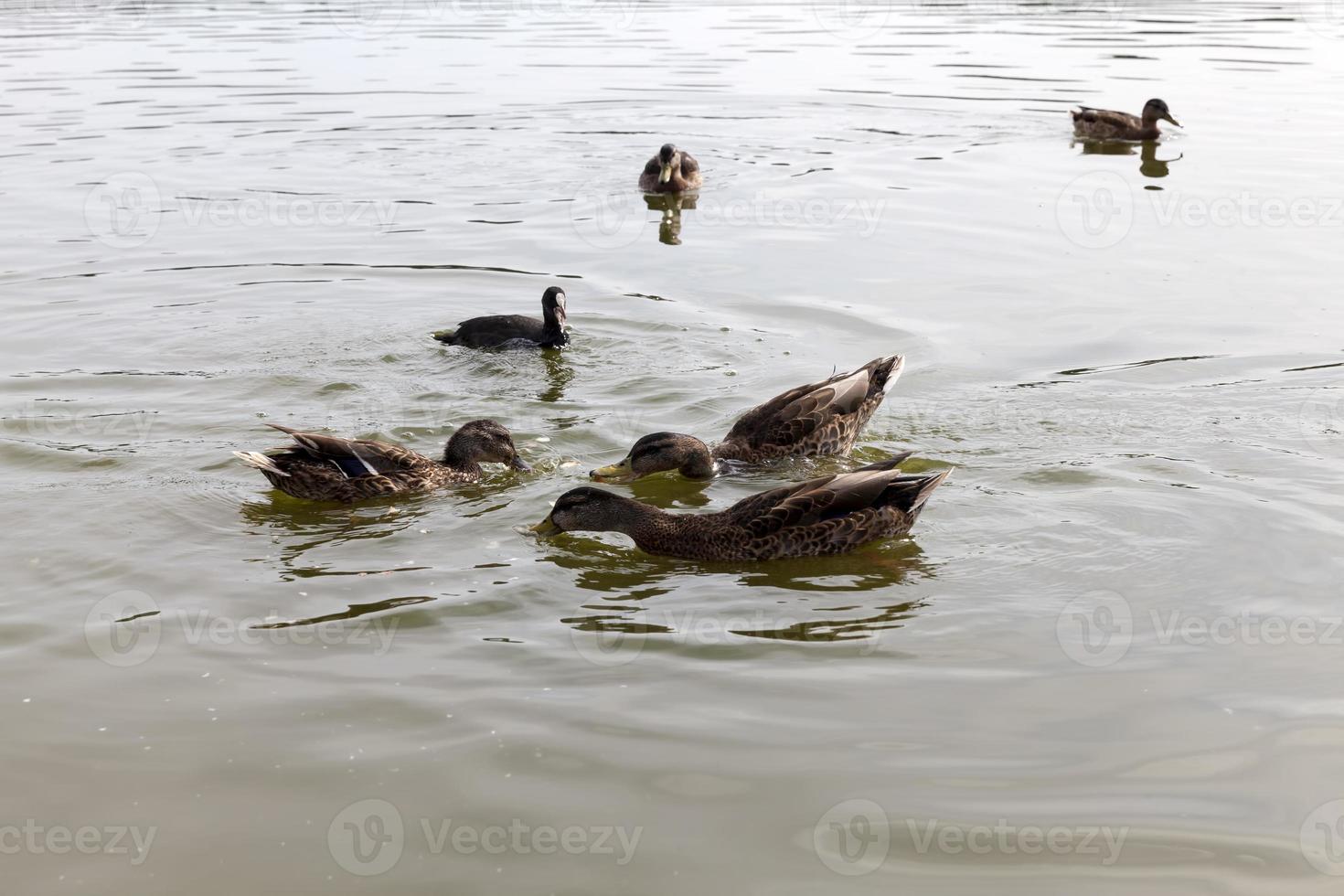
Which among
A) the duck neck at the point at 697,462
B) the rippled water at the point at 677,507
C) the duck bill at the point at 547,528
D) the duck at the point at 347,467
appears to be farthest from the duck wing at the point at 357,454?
the duck neck at the point at 697,462

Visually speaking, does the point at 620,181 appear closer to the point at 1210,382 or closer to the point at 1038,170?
the point at 1038,170

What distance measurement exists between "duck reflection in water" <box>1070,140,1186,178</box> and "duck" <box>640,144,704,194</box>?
5.69m

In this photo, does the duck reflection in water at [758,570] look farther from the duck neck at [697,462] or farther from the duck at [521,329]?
the duck at [521,329]

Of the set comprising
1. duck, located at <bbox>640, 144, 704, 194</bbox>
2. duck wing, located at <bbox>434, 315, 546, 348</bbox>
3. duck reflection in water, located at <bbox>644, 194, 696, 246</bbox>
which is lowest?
duck wing, located at <bbox>434, 315, 546, 348</bbox>

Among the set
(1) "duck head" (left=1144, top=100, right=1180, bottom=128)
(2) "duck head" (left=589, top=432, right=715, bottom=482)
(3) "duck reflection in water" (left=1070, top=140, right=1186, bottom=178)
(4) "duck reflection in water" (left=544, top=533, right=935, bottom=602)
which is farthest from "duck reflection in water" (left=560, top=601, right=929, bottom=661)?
(1) "duck head" (left=1144, top=100, right=1180, bottom=128)

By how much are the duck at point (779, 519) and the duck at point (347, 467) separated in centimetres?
109

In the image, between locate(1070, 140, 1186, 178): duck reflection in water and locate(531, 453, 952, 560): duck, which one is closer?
locate(531, 453, 952, 560): duck

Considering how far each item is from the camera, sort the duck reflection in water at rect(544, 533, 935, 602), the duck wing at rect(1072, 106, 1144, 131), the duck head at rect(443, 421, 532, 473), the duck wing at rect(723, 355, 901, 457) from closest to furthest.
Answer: the duck reflection in water at rect(544, 533, 935, 602) → the duck head at rect(443, 421, 532, 473) → the duck wing at rect(723, 355, 901, 457) → the duck wing at rect(1072, 106, 1144, 131)

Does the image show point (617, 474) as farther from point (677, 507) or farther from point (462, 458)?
point (462, 458)

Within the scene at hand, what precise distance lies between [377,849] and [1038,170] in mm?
14513

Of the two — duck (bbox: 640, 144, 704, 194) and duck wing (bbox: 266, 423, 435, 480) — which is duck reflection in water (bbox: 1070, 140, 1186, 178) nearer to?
duck (bbox: 640, 144, 704, 194)

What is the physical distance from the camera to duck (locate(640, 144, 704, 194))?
16141 millimetres

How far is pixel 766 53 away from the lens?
27.2 m

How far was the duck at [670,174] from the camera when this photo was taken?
16141mm
